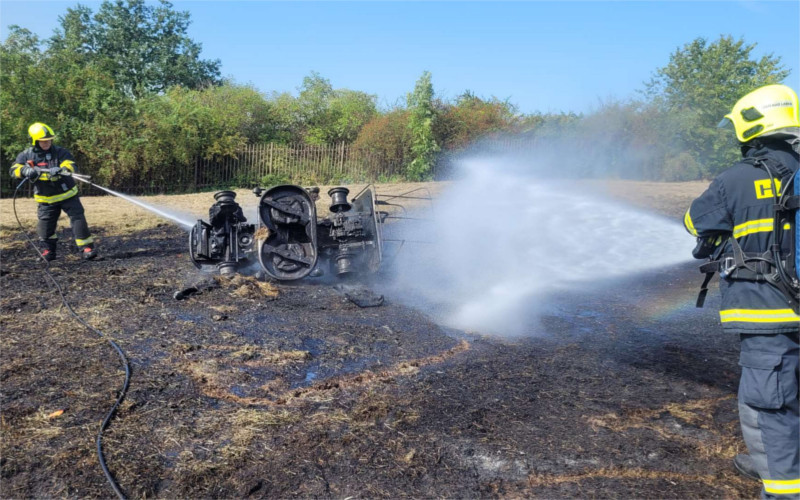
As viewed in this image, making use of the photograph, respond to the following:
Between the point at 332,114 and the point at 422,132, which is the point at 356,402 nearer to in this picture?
the point at 422,132

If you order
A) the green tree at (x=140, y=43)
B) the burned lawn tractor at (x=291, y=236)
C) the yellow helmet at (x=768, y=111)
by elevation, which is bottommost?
the burned lawn tractor at (x=291, y=236)

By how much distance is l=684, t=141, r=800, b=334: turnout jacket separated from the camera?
3.12 meters

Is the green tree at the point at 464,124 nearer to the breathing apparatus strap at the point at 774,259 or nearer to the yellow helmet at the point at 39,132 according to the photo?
the yellow helmet at the point at 39,132

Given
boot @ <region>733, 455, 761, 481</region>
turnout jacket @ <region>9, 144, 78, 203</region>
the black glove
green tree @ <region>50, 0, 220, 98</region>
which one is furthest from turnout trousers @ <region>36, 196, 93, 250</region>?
green tree @ <region>50, 0, 220, 98</region>

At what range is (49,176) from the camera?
894 cm

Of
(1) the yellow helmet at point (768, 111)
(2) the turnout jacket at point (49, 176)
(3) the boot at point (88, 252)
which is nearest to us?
(1) the yellow helmet at point (768, 111)

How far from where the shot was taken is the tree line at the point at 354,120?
742 inches

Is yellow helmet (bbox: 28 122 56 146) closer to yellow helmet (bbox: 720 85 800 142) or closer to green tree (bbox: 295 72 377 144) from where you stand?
yellow helmet (bbox: 720 85 800 142)

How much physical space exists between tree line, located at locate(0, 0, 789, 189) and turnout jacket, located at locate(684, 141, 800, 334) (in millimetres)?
18559

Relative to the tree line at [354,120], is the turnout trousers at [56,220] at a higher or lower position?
lower

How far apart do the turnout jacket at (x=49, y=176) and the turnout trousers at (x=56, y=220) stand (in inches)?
4.1

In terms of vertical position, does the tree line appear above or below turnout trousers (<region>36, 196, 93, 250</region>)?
above

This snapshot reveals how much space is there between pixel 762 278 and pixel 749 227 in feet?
0.93

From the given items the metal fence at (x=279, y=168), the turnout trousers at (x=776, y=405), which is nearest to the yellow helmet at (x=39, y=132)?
the turnout trousers at (x=776, y=405)
